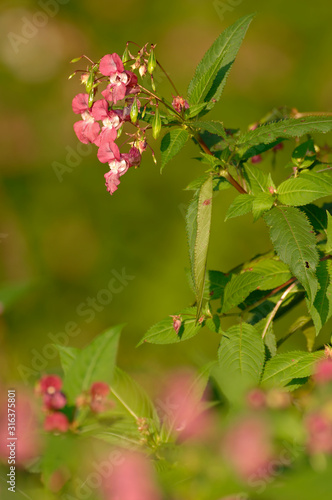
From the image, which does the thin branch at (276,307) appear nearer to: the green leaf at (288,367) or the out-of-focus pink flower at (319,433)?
the green leaf at (288,367)

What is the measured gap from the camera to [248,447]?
0.25m

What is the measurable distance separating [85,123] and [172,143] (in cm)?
14

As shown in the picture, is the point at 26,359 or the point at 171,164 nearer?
the point at 26,359

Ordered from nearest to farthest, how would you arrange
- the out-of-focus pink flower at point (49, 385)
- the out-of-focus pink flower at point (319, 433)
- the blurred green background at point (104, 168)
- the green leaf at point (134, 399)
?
the out-of-focus pink flower at point (319, 433)
the out-of-focus pink flower at point (49, 385)
the green leaf at point (134, 399)
the blurred green background at point (104, 168)

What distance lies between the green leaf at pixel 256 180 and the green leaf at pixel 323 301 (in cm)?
13

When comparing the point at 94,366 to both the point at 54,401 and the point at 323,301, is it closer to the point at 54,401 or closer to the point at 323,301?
the point at 54,401

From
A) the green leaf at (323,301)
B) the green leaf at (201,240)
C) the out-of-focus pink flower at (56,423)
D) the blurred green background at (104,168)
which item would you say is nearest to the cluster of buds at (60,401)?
the out-of-focus pink flower at (56,423)

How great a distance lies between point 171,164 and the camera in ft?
5.08

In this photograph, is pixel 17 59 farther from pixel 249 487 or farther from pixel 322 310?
pixel 249 487

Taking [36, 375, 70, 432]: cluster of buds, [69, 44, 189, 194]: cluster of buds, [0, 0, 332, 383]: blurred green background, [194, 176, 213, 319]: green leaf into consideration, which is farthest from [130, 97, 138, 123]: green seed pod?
[0, 0, 332, 383]: blurred green background

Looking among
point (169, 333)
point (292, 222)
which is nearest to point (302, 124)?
point (292, 222)

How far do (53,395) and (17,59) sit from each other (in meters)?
1.42

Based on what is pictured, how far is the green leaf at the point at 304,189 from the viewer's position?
0.63 meters

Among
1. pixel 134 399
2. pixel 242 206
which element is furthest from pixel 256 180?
pixel 134 399
